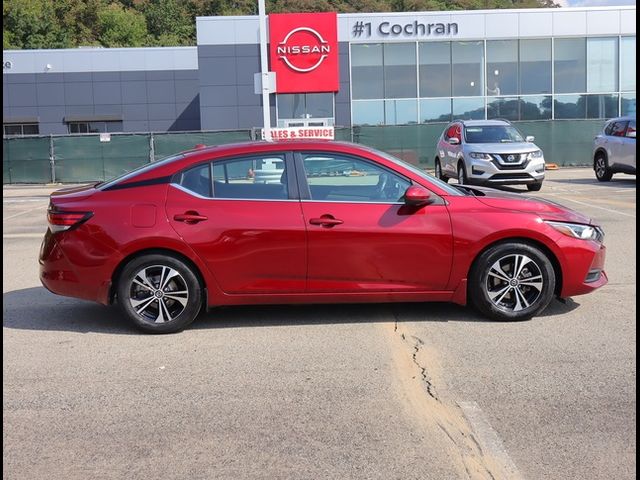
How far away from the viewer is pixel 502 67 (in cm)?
3666

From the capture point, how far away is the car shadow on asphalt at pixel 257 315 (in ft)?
21.4

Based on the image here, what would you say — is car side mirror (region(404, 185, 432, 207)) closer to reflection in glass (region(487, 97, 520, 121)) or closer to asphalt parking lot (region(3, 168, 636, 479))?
asphalt parking lot (region(3, 168, 636, 479))

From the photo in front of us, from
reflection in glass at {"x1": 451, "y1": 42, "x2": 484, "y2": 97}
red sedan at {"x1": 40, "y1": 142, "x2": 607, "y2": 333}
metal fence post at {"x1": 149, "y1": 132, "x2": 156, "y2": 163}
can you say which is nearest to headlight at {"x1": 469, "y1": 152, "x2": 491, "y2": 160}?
red sedan at {"x1": 40, "y1": 142, "x2": 607, "y2": 333}

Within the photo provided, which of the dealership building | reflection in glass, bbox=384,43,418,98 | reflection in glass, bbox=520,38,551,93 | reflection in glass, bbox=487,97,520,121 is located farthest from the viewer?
reflection in glass, bbox=487,97,520,121

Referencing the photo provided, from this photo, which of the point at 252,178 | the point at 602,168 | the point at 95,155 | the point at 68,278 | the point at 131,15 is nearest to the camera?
the point at 68,278

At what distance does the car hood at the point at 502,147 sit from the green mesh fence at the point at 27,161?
18.6m

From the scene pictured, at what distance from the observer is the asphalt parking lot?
3836mm

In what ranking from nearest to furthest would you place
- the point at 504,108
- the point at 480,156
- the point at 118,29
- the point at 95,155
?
the point at 480,156, the point at 95,155, the point at 504,108, the point at 118,29

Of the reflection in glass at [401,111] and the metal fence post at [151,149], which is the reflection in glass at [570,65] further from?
the metal fence post at [151,149]

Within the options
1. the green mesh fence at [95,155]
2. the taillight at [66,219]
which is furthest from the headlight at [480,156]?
the green mesh fence at [95,155]

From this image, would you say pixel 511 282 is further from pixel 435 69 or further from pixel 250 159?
pixel 435 69

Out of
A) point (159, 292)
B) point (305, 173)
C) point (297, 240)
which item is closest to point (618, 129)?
point (305, 173)

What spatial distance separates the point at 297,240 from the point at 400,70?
31.5m

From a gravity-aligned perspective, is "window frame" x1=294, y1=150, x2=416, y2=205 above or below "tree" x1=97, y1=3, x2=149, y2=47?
below
